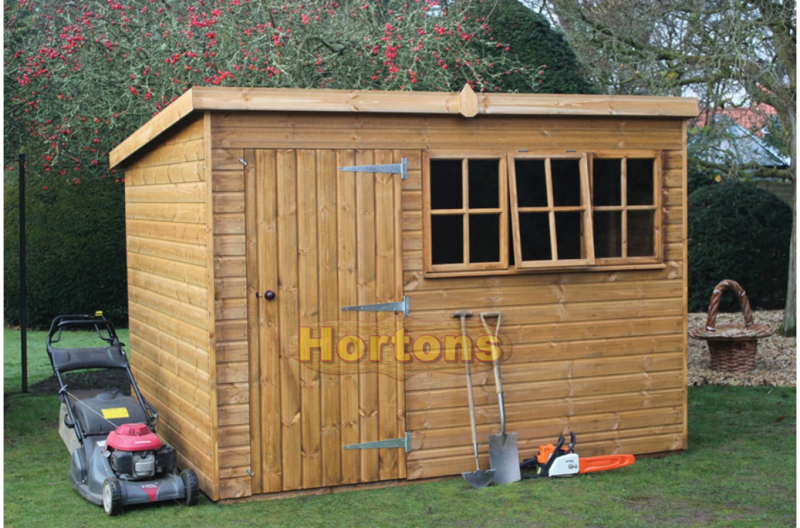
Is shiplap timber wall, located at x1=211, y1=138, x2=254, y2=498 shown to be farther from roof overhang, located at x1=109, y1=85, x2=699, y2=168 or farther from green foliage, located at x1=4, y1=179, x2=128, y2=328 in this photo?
green foliage, located at x1=4, y1=179, x2=128, y2=328

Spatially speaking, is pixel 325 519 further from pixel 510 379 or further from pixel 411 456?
pixel 510 379

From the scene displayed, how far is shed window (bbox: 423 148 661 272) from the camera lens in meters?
5.73

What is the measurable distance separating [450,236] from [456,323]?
52 centimetres

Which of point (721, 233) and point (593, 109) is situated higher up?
point (593, 109)

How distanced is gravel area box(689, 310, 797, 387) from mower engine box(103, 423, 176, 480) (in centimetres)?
550

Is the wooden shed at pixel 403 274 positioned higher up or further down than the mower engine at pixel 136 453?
higher up

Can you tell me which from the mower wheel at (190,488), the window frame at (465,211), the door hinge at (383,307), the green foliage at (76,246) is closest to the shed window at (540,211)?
the window frame at (465,211)

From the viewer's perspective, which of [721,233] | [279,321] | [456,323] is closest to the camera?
[279,321]

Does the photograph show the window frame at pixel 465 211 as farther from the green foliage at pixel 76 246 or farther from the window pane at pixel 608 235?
the green foliage at pixel 76 246

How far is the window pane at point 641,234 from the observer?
6.18 metres

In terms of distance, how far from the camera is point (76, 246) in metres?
12.9

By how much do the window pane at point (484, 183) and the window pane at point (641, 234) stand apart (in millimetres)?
966

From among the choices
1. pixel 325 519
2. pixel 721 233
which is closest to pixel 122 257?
pixel 721 233

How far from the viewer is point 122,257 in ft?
42.4
